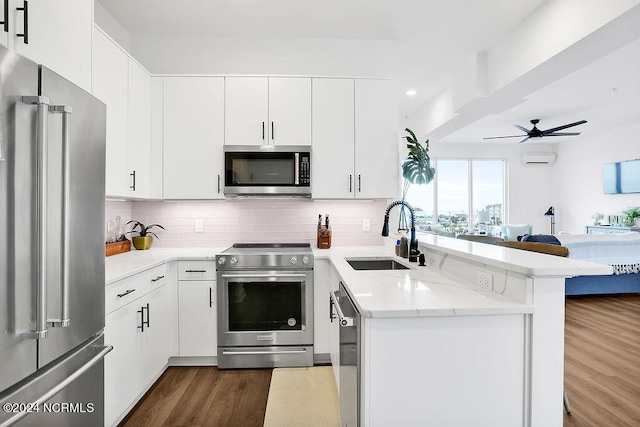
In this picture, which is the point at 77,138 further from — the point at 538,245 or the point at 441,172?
the point at 441,172

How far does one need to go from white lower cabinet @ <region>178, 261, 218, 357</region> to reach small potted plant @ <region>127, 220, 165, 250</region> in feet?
2.00

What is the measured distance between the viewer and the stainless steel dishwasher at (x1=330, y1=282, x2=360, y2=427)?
1.38m

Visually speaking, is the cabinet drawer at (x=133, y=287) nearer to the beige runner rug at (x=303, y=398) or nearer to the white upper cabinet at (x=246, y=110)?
the beige runner rug at (x=303, y=398)

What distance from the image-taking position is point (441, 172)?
8500 millimetres

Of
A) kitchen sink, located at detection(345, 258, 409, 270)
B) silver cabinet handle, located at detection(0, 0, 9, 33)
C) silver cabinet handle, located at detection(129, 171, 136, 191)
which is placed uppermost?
silver cabinet handle, located at detection(0, 0, 9, 33)

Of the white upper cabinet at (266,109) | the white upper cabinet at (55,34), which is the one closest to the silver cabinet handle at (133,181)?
the white upper cabinet at (266,109)

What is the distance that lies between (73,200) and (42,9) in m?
0.75

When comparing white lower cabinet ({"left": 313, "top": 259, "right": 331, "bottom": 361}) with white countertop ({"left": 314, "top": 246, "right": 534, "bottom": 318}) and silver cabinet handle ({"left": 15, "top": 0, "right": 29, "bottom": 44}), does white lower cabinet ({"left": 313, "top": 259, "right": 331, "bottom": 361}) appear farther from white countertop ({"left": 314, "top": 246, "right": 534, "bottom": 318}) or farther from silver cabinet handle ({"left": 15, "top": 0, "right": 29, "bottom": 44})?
silver cabinet handle ({"left": 15, "top": 0, "right": 29, "bottom": 44})

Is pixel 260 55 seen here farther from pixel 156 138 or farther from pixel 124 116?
pixel 124 116

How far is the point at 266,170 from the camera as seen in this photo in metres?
2.97

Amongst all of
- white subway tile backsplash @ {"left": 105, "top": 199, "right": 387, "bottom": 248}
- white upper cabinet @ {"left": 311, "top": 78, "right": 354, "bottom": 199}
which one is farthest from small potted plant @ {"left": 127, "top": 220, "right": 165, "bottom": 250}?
white upper cabinet @ {"left": 311, "top": 78, "right": 354, "bottom": 199}

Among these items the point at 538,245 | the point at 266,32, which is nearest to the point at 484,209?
the point at 538,245

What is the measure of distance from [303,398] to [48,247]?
5.87ft

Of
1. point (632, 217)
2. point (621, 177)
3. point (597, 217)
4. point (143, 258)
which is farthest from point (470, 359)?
point (597, 217)
